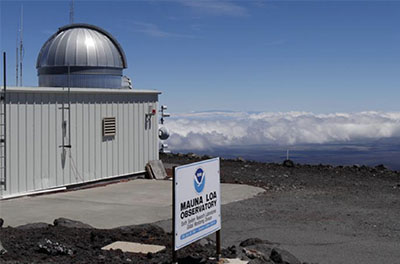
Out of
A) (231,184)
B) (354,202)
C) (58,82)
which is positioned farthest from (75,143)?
(354,202)

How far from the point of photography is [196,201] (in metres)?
6.50

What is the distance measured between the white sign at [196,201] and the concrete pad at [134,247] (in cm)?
66

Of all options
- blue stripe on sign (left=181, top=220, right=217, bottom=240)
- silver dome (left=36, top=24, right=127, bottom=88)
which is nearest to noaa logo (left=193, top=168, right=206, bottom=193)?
blue stripe on sign (left=181, top=220, right=217, bottom=240)

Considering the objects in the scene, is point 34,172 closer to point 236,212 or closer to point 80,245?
point 236,212

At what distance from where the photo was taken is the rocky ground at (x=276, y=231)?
652 cm

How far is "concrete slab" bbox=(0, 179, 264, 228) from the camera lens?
1015 cm

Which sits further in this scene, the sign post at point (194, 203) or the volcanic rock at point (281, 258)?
the volcanic rock at point (281, 258)

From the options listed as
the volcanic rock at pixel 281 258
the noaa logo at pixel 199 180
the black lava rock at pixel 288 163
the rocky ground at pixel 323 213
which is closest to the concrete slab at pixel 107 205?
the rocky ground at pixel 323 213

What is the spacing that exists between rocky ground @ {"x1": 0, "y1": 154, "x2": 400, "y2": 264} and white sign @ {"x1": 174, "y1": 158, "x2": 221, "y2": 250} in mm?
342

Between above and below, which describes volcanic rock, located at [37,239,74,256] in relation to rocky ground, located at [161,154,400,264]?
above

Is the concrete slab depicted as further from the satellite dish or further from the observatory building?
the satellite dish

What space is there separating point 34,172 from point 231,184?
524 centimetres

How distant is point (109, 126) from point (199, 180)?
9096 millimetres

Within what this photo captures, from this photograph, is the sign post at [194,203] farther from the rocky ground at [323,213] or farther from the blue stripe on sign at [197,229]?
the rocky ground at [323,213]
